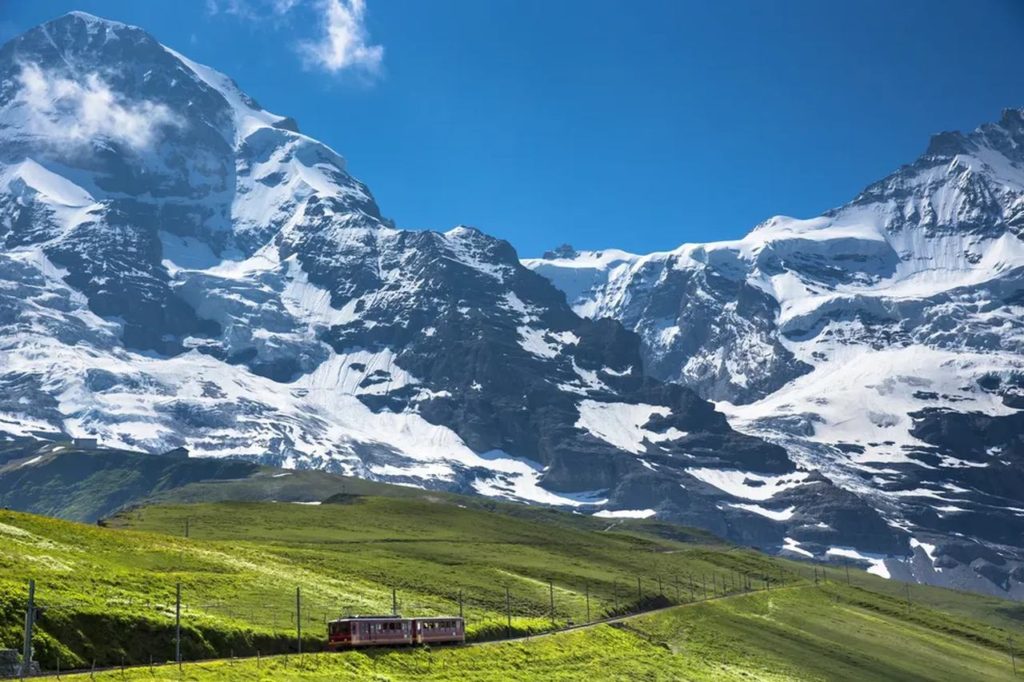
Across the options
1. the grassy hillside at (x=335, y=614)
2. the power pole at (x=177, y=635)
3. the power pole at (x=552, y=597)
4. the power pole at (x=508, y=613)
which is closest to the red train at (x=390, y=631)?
the grassy hillside at (x=335, y=614)

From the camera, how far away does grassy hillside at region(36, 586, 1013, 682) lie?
9525cm

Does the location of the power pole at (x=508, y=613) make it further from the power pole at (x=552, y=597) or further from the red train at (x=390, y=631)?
the red train at (x=390, y=631)

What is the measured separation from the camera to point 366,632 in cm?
10500

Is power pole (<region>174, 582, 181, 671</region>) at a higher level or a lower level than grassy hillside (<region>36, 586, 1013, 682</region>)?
higher

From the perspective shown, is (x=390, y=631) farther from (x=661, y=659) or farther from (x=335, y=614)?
(x=661, y=659)

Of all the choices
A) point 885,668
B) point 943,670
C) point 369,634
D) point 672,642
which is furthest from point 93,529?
point 943,670

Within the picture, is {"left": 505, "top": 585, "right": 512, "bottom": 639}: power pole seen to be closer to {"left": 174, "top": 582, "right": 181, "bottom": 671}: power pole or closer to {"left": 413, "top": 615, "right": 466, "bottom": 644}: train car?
{"left": 413, "top": 615, "right": 466, "bottom": 644}: train car

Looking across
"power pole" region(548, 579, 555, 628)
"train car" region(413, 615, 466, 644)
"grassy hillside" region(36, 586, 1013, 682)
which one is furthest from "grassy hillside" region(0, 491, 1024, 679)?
"train car" region(413, 615, 466, 644)

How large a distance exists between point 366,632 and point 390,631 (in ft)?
11.1

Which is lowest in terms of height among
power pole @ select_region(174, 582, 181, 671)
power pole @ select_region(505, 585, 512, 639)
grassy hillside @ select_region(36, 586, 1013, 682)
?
grassy hillside @ select_region(36, 586, 1013, 682)

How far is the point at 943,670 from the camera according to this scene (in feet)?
598

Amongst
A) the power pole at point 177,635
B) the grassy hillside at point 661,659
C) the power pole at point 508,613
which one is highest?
the power pole at point 177,635

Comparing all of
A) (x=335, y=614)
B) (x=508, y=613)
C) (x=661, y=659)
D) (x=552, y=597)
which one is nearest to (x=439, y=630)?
(x=335, y=614)

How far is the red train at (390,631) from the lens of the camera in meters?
104
